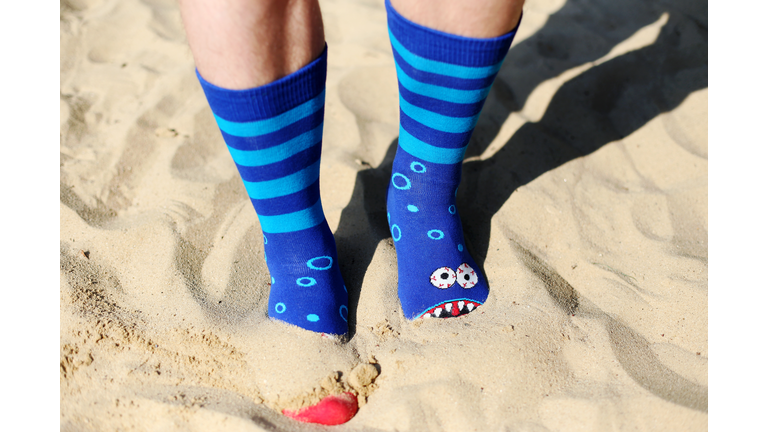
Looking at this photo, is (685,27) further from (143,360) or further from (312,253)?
(143,360)

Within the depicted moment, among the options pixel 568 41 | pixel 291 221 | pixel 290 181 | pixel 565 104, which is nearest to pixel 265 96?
pixel 290 181

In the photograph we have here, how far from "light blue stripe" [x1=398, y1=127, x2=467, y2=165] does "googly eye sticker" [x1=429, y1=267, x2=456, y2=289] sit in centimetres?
25

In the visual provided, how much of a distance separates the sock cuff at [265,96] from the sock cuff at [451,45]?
0.63 ft

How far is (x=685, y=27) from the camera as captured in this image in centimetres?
191

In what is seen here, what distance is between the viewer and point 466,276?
112 centimetres

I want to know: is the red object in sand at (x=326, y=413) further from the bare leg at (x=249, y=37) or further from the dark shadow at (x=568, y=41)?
the dark shadow at (x=568, y=41)

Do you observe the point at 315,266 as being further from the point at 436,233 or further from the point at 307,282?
the point at 436,233

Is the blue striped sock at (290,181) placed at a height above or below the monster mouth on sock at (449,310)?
above

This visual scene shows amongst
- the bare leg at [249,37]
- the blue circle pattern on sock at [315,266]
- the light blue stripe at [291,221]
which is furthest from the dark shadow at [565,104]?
the bare leg at [249,37]

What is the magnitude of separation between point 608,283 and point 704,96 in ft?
3.07

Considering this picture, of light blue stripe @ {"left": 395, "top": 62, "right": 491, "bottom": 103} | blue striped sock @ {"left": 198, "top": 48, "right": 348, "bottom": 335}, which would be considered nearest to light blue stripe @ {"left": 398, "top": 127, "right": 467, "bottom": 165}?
light blue stripe @ {"left": 395, "top": 62, "right": 491, "bottom": 103}

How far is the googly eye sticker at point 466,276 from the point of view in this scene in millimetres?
1115

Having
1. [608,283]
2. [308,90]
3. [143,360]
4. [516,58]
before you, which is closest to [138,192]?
[143,360]

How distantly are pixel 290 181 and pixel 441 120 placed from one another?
0.34m
